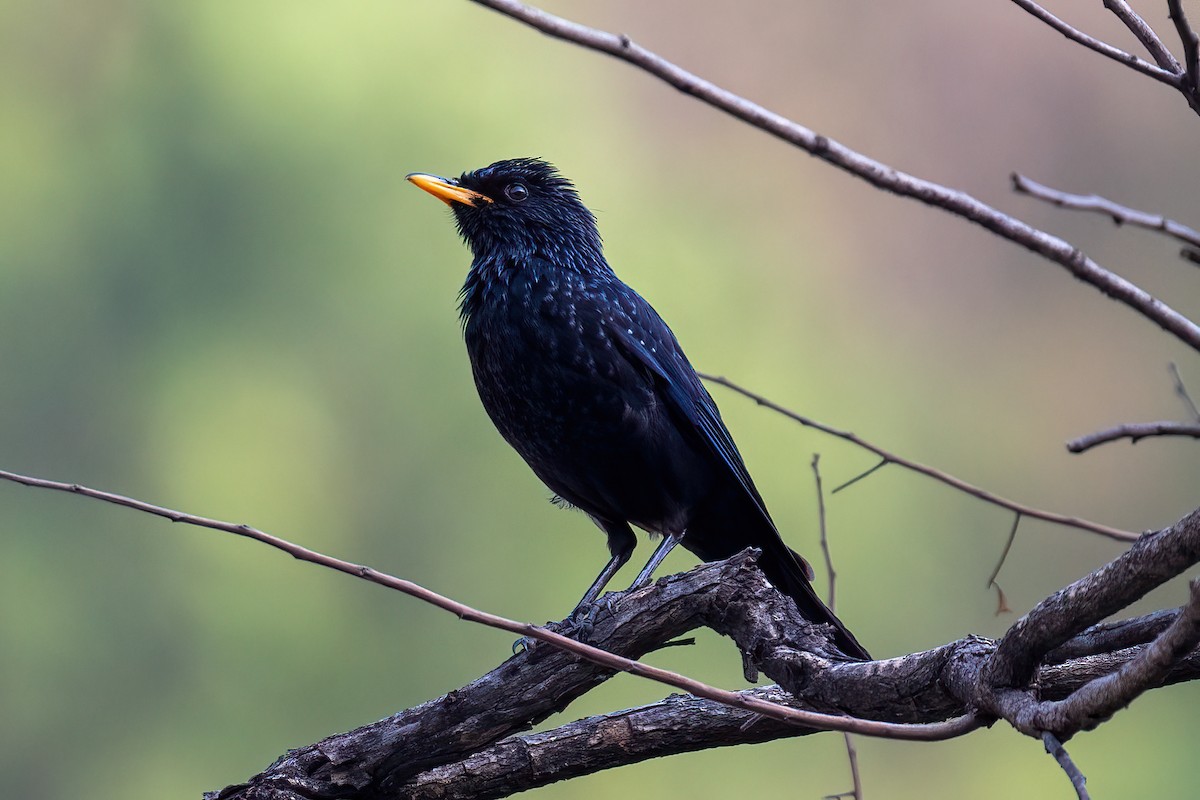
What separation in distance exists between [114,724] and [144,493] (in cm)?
106

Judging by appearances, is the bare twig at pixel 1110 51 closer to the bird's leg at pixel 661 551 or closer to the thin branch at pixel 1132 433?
the thin branch at pixel 1132 433

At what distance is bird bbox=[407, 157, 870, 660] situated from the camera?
115 inches

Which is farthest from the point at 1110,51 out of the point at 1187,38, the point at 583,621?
the point at 583,621

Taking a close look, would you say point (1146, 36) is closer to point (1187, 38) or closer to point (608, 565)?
point (1187, 38)

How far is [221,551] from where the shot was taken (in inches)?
227

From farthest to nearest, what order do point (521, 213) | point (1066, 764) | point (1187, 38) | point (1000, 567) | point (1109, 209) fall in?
point (521, 213), point (1000, 567), point (1066, 764), point (1187, 38), point (1109, 209)

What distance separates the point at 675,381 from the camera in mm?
3102

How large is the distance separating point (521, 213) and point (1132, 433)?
2.62 metres

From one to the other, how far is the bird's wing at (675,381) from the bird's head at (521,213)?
31cm

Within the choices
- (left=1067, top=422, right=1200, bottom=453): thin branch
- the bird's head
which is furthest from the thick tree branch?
the bird's head

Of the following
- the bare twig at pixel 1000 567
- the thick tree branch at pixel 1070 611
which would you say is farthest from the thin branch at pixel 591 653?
the bare twig at pixel 1000 567

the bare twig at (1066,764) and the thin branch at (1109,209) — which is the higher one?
the thin branch at (1109,209)

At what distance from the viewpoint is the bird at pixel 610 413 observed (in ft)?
9.61

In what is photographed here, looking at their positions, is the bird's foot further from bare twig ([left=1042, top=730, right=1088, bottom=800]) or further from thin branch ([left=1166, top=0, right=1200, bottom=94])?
thin branch ([left=1166, top=0, right=1200, bottom=94])
